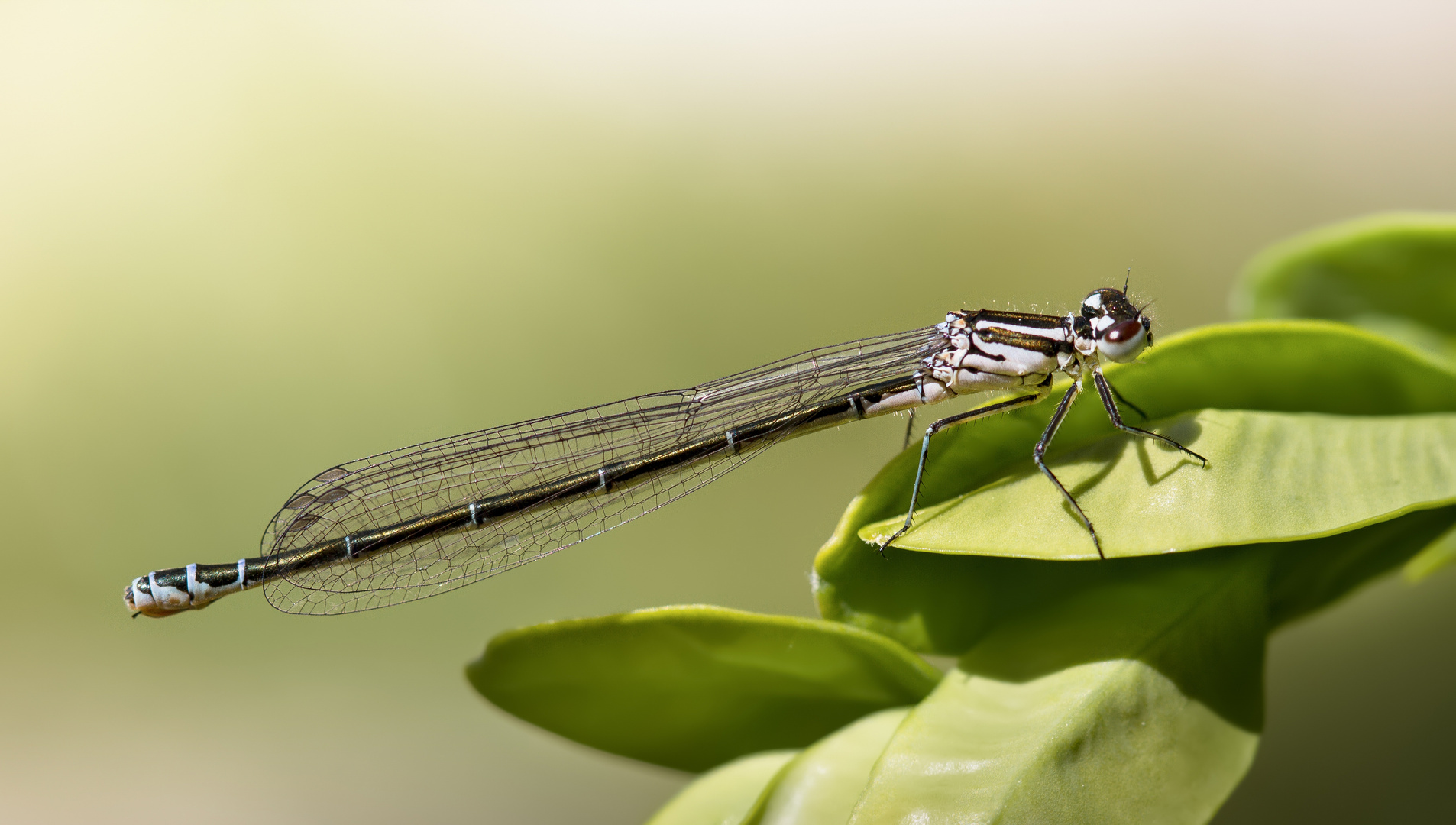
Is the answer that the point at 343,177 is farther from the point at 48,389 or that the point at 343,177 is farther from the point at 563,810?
the point at 563,810

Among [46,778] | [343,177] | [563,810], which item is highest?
[343,177]

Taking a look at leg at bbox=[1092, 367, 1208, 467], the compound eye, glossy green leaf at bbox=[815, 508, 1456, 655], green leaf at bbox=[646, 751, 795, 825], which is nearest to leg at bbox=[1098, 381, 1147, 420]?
leg at bbox=[1092, 367, 1208, 467]

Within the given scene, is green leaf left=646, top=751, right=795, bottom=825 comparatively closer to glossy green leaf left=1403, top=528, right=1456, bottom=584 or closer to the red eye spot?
glossy green leaf left=1403, top=528, right=1456, bottom=584

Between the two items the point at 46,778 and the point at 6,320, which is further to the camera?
the point at 6,320

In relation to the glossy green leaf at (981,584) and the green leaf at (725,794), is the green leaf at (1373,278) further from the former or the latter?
the green leaf at (725,794)

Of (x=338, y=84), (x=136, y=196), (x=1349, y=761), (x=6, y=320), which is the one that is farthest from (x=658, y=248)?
(x=1349, y=761)

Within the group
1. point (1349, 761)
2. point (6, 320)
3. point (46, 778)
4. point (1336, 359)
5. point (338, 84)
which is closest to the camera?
point (1336, 359)

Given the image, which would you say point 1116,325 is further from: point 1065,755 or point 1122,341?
point 1065,755

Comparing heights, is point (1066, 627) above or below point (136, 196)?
below
